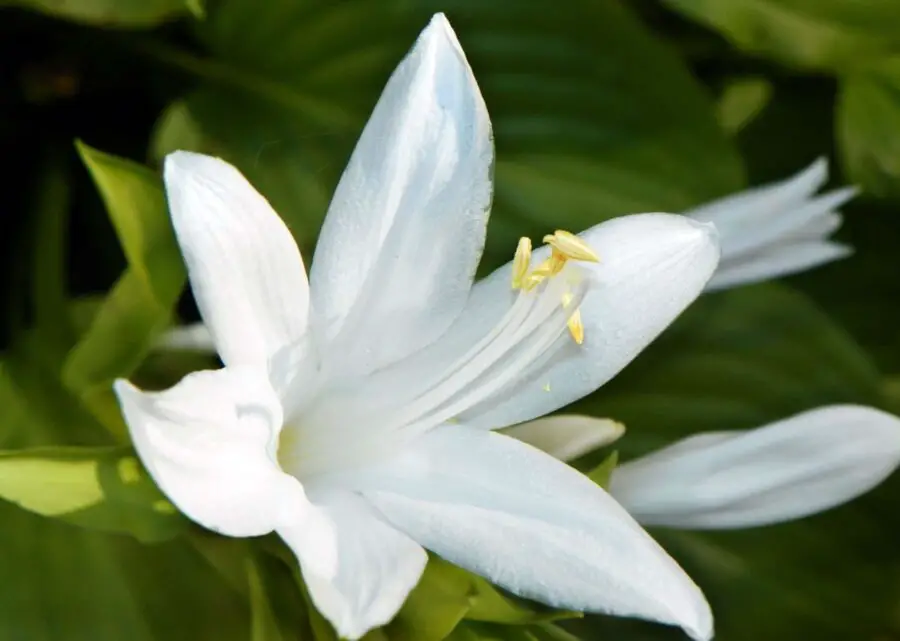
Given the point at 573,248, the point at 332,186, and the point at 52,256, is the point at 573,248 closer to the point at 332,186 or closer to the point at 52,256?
the point at 332,186

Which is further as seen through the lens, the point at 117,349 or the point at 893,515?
the point at 893,515

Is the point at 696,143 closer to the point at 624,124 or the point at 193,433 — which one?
the point at 624,124

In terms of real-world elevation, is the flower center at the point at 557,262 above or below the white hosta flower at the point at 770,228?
above

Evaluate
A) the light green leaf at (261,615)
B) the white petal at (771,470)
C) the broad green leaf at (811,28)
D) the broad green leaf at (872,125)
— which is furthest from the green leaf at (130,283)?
the broad green leaf at (872,125)

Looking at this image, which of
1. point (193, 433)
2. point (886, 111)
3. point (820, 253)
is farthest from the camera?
point (886, 111)

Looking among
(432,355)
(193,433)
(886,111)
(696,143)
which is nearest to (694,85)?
(696,143)

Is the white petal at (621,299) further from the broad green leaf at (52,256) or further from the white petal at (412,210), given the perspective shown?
the broad green leaf at (52,256)
